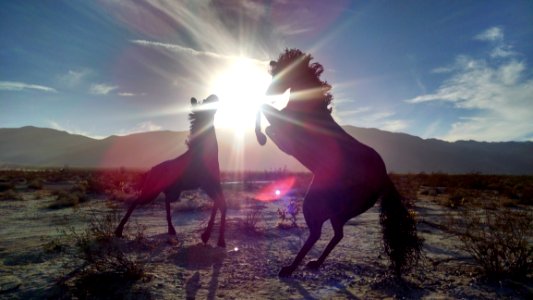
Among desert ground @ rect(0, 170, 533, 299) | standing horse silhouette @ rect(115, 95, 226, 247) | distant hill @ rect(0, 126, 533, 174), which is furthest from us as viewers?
distant hill @ rect(0, 126, 533, 174)

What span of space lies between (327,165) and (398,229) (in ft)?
4.46

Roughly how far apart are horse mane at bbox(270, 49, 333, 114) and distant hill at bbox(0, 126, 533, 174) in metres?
128

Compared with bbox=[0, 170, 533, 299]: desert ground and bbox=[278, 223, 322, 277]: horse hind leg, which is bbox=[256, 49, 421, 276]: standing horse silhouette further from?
bbox=[0, 170, 533, 299]: desert ground

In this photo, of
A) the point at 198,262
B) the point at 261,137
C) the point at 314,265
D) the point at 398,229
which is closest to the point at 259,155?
the point at 198,262

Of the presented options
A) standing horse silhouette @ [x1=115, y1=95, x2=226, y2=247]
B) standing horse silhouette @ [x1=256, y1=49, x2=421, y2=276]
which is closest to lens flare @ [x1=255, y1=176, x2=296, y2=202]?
standing horse silhouette @ [x1=115, y1=95, x2=226, y2=247]

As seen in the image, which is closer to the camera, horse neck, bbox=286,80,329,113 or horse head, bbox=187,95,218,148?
horse neck, bbox=286,80,329,113

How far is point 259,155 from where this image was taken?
497ft

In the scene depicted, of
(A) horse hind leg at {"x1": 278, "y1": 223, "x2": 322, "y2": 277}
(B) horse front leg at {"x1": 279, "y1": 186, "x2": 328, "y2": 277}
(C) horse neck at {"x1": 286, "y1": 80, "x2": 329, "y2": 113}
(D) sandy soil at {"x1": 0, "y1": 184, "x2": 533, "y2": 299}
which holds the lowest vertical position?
(D) sandy soil at {"x1": 0, "y1": 184, "x2": 533, "y2": 299}

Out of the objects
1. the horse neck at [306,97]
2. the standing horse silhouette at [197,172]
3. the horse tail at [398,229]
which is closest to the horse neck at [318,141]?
the horse neck at [306,97]

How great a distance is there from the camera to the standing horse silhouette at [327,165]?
17.3 ft

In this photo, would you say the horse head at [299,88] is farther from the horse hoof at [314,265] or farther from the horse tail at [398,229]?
the horse hoof at [314,265]

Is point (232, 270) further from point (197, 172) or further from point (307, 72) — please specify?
point (307, 72)

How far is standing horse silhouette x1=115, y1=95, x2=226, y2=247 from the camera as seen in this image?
24.5ft

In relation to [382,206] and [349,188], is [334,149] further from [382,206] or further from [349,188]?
[382,206]
